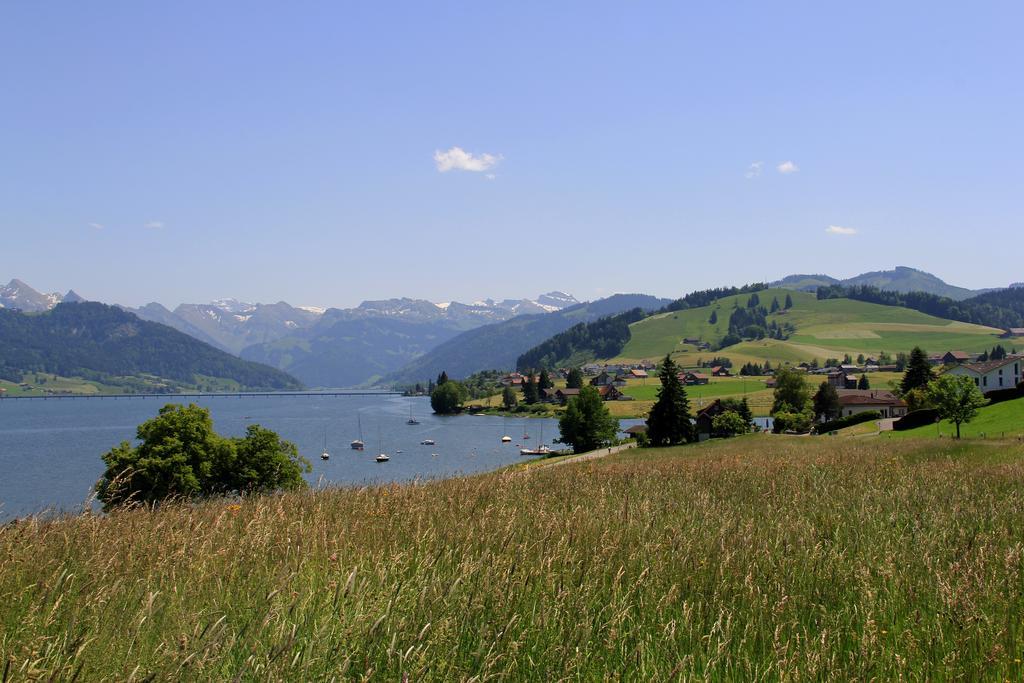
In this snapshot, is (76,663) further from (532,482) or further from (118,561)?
(532,482)

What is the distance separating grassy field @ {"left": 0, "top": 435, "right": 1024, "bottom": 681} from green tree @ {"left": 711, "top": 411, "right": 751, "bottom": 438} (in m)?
90.4

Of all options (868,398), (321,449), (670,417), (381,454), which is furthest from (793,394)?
(321,449)

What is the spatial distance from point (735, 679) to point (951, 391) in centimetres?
5652

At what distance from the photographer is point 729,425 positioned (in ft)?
315

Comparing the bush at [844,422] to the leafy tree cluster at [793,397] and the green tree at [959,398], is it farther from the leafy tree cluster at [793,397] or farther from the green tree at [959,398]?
the green tree at [959,398]

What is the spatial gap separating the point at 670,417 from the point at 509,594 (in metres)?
84.5

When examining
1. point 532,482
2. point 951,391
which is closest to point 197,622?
point 532,482

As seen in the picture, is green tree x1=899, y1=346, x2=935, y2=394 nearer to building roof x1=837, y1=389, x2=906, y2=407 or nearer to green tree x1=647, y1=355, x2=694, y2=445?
building roof x1=837, y1=389, x2=906, y2=407

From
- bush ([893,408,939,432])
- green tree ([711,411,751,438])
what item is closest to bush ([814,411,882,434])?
green tree ([711,411,751,438])

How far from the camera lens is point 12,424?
7229 inches

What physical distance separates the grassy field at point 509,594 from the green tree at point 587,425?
91173 millimetres

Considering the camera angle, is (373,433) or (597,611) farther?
(373,433)

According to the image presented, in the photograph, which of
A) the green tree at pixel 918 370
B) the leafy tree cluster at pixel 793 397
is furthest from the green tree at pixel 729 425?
the green tree at pixel 918 370

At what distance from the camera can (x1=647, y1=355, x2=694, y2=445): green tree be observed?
286ft
